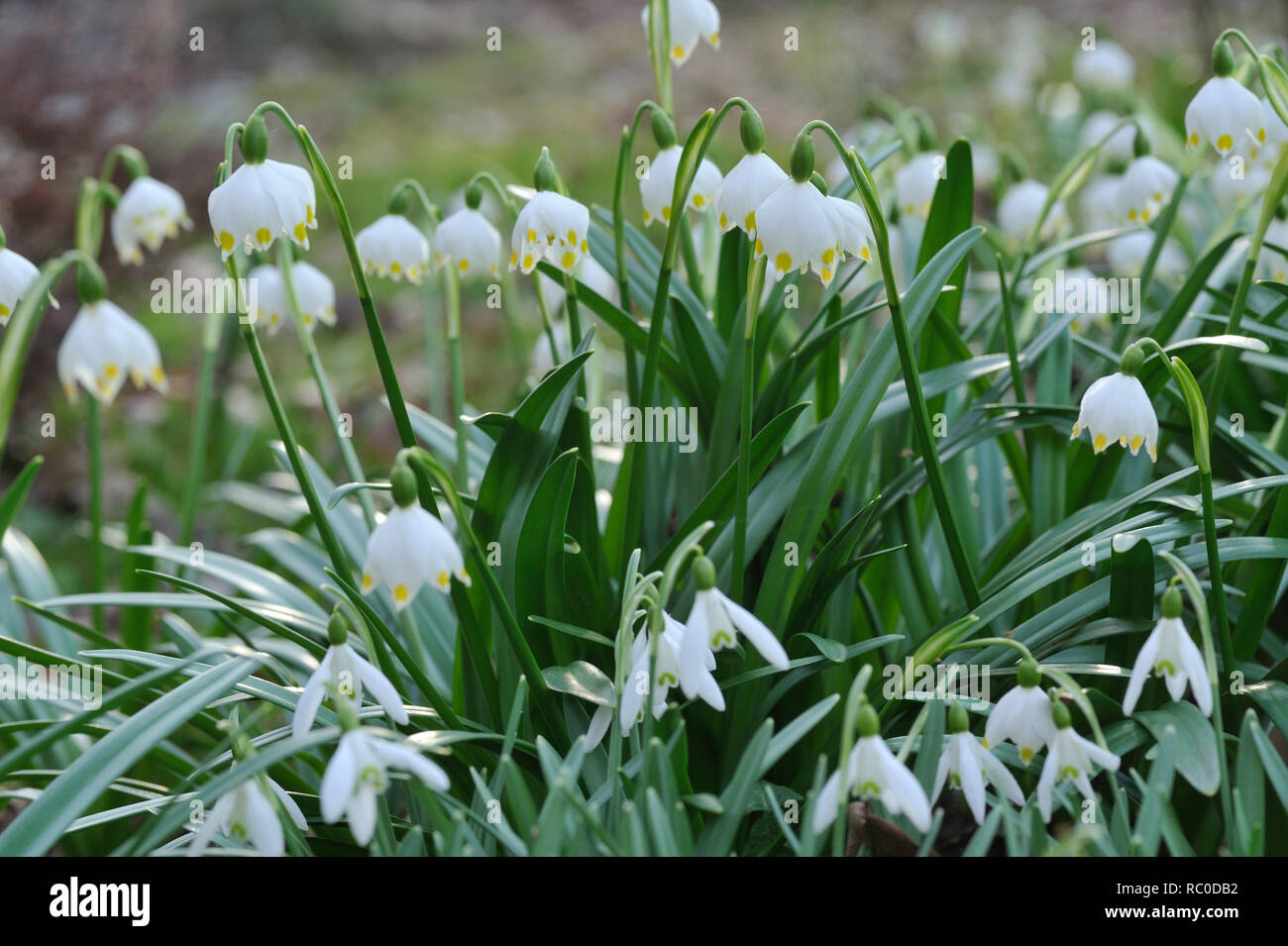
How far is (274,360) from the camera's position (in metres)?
4.76

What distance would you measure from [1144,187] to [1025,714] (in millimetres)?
1267

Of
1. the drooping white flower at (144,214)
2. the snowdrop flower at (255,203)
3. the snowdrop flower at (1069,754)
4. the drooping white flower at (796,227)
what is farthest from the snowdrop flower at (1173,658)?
the drooping white flower at (144,214)

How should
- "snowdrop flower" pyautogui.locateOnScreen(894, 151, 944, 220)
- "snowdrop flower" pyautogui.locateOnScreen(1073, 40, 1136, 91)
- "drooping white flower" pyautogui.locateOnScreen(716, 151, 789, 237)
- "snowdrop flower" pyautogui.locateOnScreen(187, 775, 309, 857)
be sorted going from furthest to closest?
1. "snowdrop flower" pyautogui.locateOnScreen(1073, 40, 1136, 91)
2. "snowdrop flower" pyautogui.locateOnScreen(894, 151, 944, 220)
3. "drooping white flower" pyautogui.locateOnScreen(716, 151, 789, 237)
4. "snowdrop flower" pyautogui.locateOnScreen(187, 775, 309, 857)

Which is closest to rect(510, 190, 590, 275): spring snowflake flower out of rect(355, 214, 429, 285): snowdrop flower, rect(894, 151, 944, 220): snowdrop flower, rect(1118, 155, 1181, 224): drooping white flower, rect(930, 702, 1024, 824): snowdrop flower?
rect(355, 214, 429, 285): snowdrop flower

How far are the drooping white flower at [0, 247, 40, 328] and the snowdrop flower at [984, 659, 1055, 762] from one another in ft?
4.87

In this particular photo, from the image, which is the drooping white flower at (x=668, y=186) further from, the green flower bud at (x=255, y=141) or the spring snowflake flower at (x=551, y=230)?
the green flower bud at (x=255, y=141)

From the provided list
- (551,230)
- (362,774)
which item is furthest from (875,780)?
(551,230)

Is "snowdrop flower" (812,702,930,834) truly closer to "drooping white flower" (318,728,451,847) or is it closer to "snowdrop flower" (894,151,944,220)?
"drooping white flower" (318,728,451,847)

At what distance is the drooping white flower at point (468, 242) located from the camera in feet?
6.30

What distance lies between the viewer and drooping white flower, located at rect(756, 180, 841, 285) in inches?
55.0

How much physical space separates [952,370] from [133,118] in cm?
323

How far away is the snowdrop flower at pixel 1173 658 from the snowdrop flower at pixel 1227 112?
32.8 inches

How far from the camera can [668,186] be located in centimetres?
177
